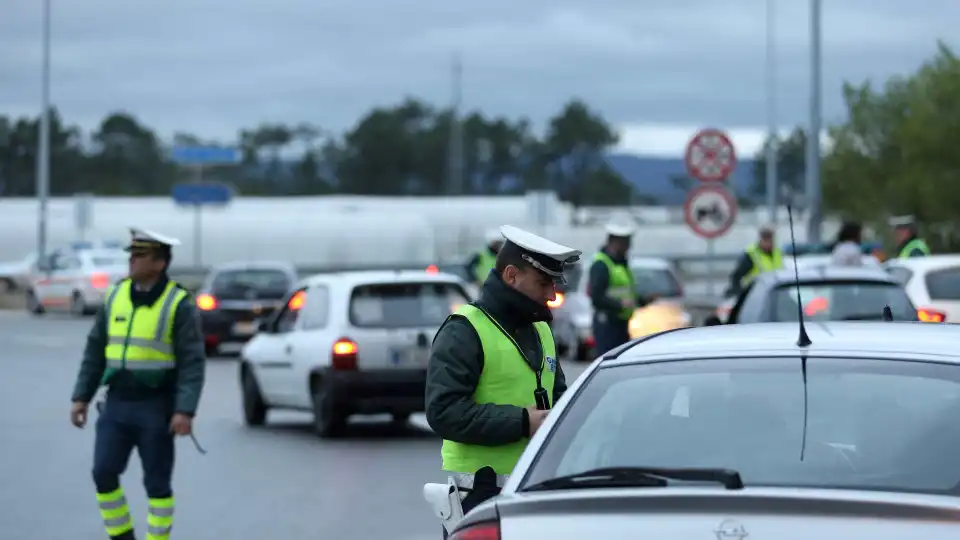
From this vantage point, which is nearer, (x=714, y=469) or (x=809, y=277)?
(x=714, y=469)

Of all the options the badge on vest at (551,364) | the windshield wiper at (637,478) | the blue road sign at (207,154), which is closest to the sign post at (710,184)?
the badge on vest at (551,364)

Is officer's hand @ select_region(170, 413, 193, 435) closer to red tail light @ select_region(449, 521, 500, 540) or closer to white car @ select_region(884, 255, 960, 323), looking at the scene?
red tail light @ select_region(449, 521, 500, 540)

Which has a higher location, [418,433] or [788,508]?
[788,508]

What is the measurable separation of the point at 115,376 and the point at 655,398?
492 centimetres

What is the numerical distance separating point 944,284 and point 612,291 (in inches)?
137

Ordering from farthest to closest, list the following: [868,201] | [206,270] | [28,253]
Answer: [28,253] → [206,270] → [868,201]

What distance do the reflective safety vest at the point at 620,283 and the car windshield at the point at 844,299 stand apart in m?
2.03

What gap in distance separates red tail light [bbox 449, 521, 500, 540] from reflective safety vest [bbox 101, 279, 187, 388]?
16.8 ft

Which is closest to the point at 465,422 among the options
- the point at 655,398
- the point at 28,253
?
the point at 655,398

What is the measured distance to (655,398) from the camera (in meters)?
5.39

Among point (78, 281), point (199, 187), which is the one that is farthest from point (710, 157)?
point (199, 187)

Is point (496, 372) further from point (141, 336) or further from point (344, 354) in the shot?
point (344, 354)

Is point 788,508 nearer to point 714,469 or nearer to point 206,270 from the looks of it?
point 714,469

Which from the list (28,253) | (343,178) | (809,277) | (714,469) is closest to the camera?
Result: (714,469)
